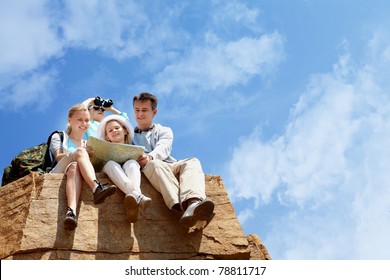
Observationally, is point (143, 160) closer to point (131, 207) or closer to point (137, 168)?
point (137, 168)

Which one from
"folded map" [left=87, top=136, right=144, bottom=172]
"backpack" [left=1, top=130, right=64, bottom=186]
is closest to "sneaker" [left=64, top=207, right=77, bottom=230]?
"folded map" [left=87, top=136, right=144, bottom=172]

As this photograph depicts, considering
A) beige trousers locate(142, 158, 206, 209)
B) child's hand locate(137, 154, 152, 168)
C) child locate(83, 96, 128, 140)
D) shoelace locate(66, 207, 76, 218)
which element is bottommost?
shoelace locate(66, 207, 76, 218)

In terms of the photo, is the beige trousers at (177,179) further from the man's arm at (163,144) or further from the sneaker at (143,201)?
the sneaker at (143,201)

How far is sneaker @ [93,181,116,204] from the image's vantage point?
6.32 metres

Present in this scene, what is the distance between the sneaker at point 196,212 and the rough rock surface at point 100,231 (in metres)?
0.58

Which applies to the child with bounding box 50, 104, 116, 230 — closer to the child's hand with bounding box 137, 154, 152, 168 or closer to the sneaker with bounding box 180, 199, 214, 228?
the child's hand with bounding box 137, 154, 152, 168

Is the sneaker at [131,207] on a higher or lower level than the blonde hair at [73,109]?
lower

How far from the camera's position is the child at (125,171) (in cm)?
639

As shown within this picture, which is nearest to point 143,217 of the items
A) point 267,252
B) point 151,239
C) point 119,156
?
point 151,239

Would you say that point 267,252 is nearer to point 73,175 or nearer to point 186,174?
point 186,174

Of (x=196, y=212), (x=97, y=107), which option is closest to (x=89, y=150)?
(x=196, y=212)

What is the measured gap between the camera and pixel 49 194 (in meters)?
6.91

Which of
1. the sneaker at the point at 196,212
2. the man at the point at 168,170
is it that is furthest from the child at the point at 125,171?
the sneaker at the point at 196,212
